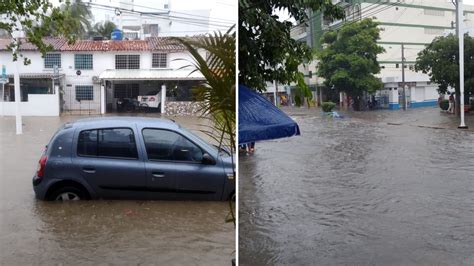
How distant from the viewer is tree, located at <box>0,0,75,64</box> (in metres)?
1.45

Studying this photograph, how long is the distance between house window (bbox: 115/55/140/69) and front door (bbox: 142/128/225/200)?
195 mm

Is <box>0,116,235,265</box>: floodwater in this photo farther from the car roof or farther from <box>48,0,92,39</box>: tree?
<box>48,0,92,39</box>: tree

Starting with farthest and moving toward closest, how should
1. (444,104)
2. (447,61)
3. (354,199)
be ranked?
(444,104) < (447,61) < (354,199)

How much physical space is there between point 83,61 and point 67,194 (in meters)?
0.41

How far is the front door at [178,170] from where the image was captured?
1.45m

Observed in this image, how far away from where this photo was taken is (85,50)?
4.76 feet

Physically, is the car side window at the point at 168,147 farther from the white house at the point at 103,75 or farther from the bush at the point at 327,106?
the bush at the point at 327,106

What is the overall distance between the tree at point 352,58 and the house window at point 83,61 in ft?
8.66

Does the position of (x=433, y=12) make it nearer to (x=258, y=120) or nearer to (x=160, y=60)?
(x=258, y=120)

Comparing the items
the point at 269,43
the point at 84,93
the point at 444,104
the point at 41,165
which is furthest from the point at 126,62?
the point at 444,104

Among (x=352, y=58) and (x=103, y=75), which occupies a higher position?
(x=352, y=58)

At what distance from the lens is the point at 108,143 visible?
4.85ft

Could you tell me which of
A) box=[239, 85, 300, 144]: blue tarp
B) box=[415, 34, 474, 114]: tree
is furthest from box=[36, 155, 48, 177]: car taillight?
box=[415, 34, 474, 114]: tree

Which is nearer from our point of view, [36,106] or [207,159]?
[207,159]
